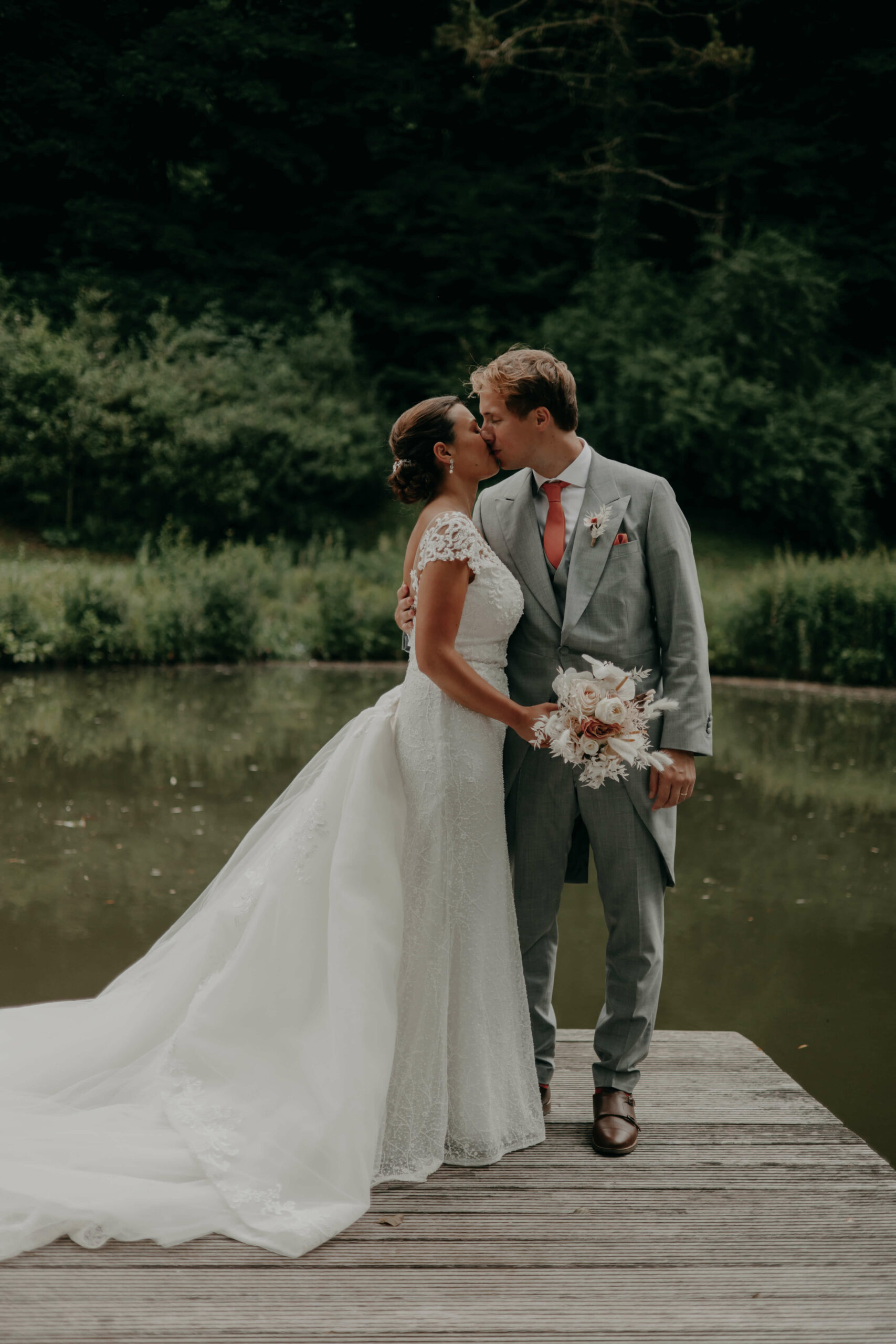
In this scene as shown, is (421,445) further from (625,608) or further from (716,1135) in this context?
(716,1135)

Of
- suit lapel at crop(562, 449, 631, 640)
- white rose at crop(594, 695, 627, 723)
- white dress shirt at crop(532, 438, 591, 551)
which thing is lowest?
white rose at crop(594, 695, 627, 723)

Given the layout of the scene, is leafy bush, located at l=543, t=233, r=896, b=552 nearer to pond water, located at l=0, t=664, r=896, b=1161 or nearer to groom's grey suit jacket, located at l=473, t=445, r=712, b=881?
pond water, located at l=0, t=664, r=896, b=1161

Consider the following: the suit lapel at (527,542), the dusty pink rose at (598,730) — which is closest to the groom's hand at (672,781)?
the dusty pink rose at (598,730)

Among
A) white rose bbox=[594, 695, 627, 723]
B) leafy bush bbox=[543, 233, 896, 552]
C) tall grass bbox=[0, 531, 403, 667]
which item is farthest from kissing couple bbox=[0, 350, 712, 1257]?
leafy bush bbox=[543, 233, 896, 552]

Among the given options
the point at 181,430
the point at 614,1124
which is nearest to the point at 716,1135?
the point at 614,1124

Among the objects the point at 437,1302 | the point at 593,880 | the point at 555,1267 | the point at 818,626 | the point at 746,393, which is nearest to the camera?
the point at 437,1302

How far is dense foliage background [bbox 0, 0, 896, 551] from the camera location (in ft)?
67.3

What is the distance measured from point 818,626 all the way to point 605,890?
11014 millimetres

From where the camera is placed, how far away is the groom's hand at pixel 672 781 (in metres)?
2.90

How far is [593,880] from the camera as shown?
6996 mm

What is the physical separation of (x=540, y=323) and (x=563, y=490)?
21.5 m

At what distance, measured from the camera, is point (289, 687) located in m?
12.1

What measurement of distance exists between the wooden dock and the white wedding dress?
13 centimetres

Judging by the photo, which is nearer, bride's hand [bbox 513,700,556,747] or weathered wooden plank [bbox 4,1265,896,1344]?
weathered wooden plank [bbox 4,1265,896,1344]
